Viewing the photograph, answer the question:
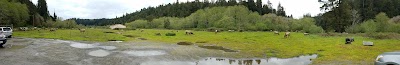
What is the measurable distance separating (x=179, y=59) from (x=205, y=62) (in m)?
2.18

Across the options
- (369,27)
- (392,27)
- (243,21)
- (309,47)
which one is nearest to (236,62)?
(309,47)

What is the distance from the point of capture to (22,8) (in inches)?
3920

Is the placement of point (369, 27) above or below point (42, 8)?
below

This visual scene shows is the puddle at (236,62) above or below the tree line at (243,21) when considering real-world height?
below

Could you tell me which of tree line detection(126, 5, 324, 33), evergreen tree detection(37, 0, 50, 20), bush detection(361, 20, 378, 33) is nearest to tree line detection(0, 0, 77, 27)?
evergreen tree detection(37, 0, 50, 20)

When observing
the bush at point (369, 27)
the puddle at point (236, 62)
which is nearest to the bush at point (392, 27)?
the bush at point (369, 27)

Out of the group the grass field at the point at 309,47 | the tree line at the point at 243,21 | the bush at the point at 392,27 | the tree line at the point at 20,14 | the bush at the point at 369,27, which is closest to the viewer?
the grass field at the point at 309,47

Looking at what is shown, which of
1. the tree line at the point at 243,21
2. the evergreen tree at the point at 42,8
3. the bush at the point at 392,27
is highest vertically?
the evergreen tree at the point at 42,8

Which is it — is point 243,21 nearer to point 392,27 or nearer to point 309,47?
point 392,27

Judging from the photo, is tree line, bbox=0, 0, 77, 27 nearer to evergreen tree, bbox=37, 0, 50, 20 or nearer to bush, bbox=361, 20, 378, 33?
evergreen tree, bbox=37, 0, 50, 20

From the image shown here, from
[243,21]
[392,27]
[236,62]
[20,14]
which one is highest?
[20,14]

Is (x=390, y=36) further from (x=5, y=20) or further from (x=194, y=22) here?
(x=194, y=22)

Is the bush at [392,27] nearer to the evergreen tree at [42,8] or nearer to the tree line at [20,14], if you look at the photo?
the tree line at [20,14]

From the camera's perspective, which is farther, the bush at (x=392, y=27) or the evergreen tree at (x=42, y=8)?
the evergreen tree at (x=42, y=8)
